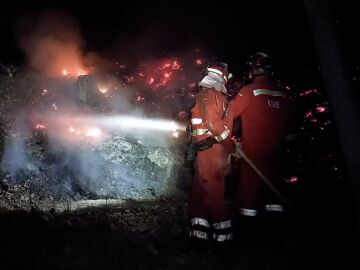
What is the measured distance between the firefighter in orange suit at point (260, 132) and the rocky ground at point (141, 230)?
1.32ft

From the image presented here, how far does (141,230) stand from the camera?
18.3 feet

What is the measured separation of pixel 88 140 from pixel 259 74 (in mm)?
4464

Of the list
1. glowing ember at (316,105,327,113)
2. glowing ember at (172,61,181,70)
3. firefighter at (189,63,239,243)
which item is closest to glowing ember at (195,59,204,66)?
glowing ember at (172,61,181,70)

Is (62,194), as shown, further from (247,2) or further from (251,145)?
(247,2)

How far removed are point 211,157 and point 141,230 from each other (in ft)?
4.98

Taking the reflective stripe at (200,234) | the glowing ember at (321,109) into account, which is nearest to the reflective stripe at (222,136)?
the reflective stripe at (200,234)

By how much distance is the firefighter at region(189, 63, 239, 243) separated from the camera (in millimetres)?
5105

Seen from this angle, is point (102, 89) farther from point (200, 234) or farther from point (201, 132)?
point (200, 234)

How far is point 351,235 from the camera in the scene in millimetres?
5531

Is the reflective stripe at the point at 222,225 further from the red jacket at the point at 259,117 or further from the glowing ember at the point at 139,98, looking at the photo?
the glowing ember at the point at 139,98

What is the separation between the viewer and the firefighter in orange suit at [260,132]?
216 inches

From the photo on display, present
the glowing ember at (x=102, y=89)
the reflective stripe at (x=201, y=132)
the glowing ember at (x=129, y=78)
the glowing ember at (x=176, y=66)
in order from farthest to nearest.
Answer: the glowing ember at (x=176, y=66) < the glowing ember at (x=129, y=78) < the glowing ember at (x=102, y=89) < the reflective stripe at (x=201, y=132)

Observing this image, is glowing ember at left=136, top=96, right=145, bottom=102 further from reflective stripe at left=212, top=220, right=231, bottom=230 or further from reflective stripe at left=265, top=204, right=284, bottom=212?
reflective stripe at left=212, top=220, right=231, bottom=230

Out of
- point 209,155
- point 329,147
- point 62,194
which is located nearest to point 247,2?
point 329,147
